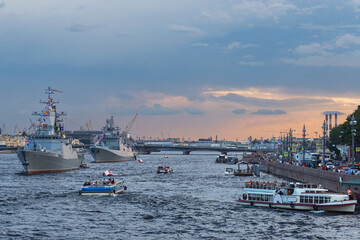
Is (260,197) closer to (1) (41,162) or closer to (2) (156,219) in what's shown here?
(2) (156,219)

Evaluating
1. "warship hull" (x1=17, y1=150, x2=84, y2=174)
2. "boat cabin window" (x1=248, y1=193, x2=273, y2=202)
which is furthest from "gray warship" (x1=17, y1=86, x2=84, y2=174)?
"boat cabin window" (x1=248, y1=193, x2=273, y2=202)

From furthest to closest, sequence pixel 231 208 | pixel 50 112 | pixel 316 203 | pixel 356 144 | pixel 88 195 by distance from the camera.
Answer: pixel 50 112
pixel 356 144
pixel 88 195
pixel 231 208
pixel 316 203

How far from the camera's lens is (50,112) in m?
165

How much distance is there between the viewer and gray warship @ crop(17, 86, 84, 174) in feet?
468

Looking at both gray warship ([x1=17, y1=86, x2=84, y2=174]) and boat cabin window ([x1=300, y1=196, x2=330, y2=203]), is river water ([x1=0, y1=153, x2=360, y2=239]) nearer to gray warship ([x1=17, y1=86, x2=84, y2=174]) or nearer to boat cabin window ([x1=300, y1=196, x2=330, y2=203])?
boat cabin window ([x1=300, y1=196, x2=330, y2=203])

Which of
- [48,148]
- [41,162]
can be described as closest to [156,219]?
[41,162]

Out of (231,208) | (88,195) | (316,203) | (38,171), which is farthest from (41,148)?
(316,203)

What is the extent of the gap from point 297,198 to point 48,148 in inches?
4200

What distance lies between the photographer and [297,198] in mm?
66312

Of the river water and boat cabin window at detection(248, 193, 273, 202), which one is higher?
boat cabin window at detection(248, 193, 273, 202)

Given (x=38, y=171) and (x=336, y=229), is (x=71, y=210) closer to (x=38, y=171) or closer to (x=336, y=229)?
(x=336, y=229)

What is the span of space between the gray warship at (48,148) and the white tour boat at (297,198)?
276ft

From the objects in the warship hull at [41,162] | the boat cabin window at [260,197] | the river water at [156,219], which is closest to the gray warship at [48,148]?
the warship hull at [41,162]

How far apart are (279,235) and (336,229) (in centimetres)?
702
